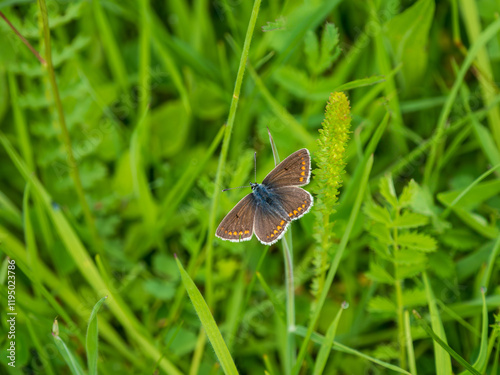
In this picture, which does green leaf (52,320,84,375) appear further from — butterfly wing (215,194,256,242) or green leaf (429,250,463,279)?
green leaf (429,250,463,279)

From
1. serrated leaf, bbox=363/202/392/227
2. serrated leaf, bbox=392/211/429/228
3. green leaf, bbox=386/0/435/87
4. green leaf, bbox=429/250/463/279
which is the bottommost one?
green leaf, bbox=429/250/463/279

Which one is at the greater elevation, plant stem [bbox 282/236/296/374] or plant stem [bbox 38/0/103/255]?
plant stem [bbox 38/0/103/255]

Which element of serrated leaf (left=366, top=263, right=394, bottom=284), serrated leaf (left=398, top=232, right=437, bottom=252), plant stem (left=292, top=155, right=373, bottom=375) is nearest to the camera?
plant stem (left=292, top=155, right=373, bottom=375)

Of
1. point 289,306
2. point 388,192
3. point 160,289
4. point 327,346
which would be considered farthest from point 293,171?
point 160,289

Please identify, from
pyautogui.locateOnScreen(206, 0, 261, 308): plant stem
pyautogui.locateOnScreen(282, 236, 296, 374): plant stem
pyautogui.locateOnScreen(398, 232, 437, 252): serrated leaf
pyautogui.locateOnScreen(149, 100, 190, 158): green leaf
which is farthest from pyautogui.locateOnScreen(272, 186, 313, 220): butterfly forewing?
pyautogui.locateOnScreen(149, 100, 190, 158): green leaf

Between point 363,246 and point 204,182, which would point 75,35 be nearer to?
point 204,182

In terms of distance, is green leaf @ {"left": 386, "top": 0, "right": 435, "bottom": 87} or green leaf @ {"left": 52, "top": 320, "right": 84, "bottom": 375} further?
green leaf @ {"left": 386, "top": 0, "right": 435, "bottom": 87}
